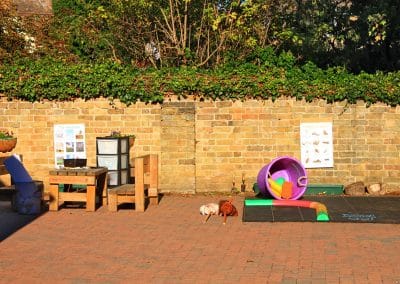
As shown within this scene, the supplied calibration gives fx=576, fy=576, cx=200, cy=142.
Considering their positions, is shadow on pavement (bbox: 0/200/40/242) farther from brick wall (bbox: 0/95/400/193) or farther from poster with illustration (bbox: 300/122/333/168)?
poster with illustration (bbox: 300/122/333/168)

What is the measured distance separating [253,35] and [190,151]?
5.11m

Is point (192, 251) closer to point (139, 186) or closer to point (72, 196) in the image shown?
point (139, 186)

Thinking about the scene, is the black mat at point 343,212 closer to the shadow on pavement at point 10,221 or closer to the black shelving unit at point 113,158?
the black shelving unit at point 113,158

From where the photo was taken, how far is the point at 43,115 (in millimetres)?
13898

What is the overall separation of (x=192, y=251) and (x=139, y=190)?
3.35 meters

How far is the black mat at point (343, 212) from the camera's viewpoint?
33.2 feet

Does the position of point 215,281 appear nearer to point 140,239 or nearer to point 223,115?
point 140,239

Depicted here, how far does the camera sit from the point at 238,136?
1362cm

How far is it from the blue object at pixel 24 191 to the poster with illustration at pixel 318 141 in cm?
617

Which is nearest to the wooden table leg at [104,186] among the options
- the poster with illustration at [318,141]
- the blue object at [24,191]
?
the blue object at [24,191]

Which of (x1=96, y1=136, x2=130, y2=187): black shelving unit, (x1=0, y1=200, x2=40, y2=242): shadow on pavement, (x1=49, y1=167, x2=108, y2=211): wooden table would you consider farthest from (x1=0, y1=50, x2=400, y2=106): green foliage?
(x1=0, y1=200, x2=40, y2=242): shadow on pavement

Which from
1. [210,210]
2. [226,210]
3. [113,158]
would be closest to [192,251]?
[226,210]

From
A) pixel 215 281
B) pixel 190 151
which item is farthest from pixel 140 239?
pixel 190 151

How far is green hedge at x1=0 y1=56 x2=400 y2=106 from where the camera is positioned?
13.4m
